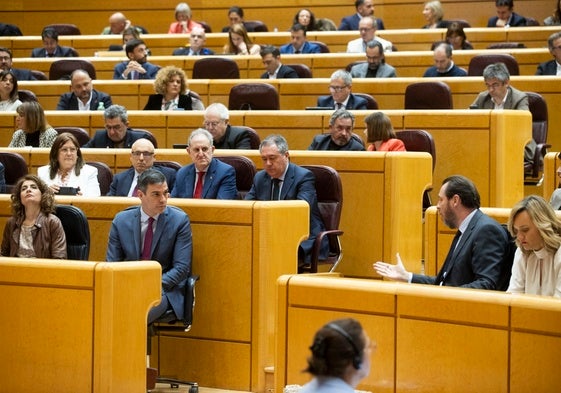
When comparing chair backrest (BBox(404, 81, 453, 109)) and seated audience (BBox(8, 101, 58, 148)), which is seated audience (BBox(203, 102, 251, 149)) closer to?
seated audience (BBox(8, 101, 58, 148))

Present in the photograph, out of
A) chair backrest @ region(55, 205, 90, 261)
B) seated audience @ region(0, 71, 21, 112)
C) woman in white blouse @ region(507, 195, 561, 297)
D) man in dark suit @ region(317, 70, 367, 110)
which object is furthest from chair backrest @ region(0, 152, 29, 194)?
woman in white blouse @ region(507, 195, 561, 297)

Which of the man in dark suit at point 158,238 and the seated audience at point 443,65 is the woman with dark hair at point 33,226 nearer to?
the man in dark suit at point 158,238

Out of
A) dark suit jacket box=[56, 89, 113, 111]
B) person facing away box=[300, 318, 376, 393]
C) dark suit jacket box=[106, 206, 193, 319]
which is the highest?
dark suit jacket box=[56, 89, 113, 111]

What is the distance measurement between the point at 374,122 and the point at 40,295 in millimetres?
2411

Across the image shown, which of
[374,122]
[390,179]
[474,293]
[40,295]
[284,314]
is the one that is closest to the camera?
[474,293]

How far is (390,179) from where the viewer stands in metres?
5.75

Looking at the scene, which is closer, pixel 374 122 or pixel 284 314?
pixel 284 314

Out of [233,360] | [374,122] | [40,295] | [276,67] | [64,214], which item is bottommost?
[233,360]

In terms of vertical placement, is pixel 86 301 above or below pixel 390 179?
below

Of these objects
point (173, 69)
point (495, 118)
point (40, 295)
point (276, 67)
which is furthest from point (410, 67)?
point (40, 295)

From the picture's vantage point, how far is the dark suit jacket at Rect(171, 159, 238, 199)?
573 centimetres

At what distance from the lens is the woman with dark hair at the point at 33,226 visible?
5020 millimetres

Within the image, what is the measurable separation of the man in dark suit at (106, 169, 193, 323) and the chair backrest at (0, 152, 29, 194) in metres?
1.46

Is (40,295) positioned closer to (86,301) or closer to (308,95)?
(86,301)
